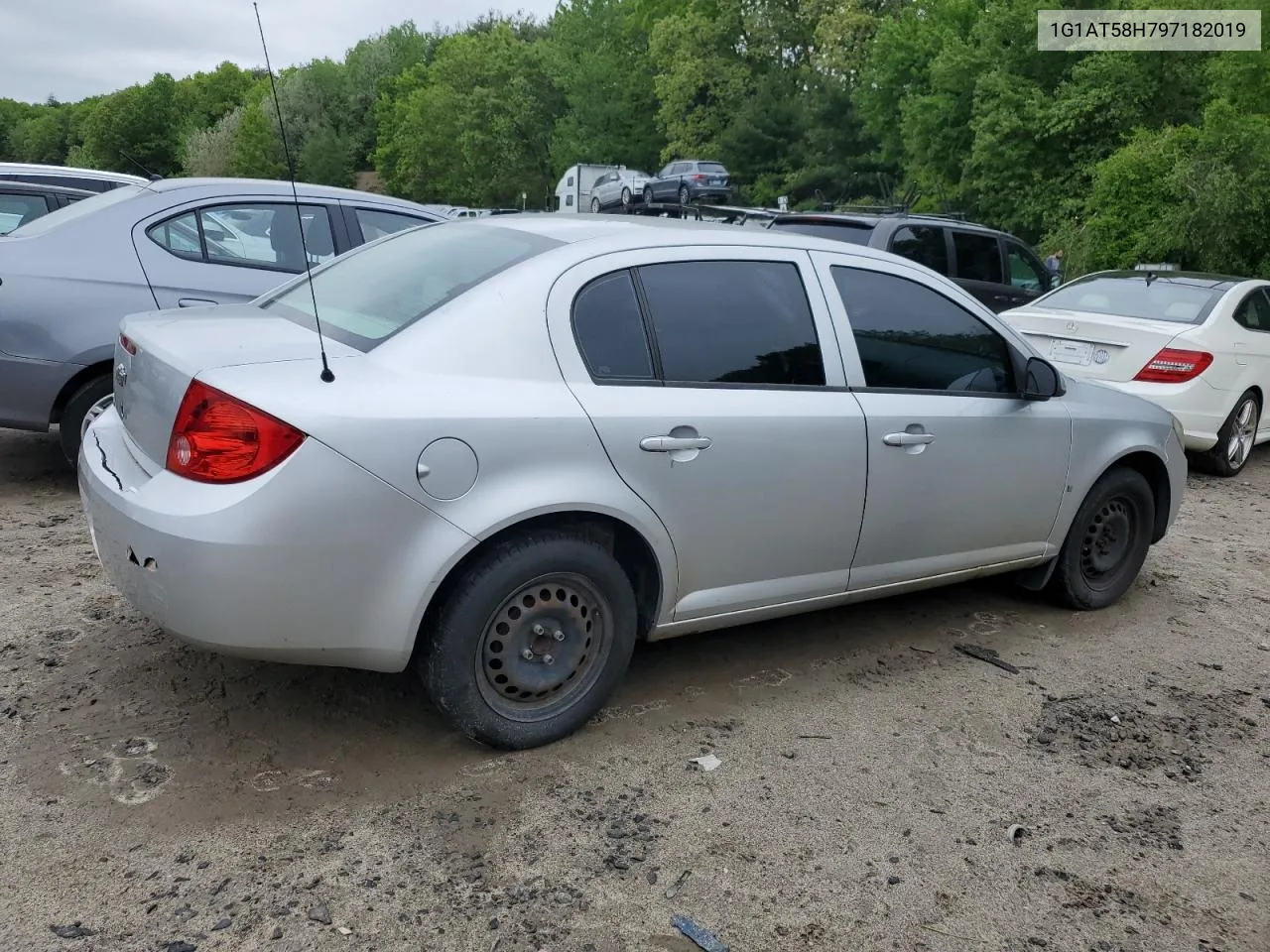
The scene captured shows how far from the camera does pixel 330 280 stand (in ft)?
13.5

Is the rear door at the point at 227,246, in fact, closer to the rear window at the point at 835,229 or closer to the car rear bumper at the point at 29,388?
the car rear bumper at the point at 29,388

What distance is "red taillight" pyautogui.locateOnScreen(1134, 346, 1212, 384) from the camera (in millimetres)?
7902

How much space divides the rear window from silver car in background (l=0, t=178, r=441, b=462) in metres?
4.89

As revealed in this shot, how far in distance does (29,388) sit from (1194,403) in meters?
7.44

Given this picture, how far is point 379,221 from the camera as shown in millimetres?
7152

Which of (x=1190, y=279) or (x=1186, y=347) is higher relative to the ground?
(x=1190, y=279)

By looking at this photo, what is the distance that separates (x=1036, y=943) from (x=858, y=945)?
0.45 meters

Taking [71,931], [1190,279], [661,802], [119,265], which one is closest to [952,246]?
[1190,279]

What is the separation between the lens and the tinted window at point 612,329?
352 centimetres

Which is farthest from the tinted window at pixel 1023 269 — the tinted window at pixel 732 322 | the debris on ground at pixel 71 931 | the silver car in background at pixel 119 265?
the debris on ground at pixel 71 931

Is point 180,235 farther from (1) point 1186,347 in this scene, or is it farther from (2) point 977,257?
(2) point 977,257

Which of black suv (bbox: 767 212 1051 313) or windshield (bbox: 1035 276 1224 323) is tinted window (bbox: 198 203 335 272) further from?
windshield (bbox: 1035 276 1224 323)

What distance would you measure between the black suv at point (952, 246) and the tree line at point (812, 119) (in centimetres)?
500

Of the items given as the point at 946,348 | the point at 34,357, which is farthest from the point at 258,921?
the point at 34,357
